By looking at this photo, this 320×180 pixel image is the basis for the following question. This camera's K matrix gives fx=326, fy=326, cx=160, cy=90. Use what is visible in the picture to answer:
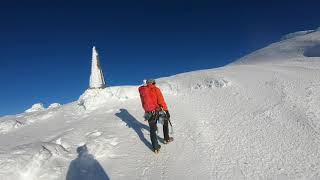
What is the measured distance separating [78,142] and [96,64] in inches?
649

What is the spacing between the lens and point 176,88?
1770 cm

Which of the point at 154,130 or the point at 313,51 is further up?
the point at 313,51

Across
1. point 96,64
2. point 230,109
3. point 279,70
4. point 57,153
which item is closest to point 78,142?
point 57,153

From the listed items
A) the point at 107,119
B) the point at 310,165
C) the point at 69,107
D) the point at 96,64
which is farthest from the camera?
the point at 96,64

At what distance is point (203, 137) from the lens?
10586 mm

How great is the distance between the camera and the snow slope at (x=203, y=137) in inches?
334

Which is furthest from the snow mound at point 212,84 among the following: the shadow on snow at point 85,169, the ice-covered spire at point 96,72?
the ice-covered spire at point 96,72

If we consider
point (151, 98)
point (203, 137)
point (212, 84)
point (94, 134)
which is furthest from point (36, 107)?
point (203, 137)

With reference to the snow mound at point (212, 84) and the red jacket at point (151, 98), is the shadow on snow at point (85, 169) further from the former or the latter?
the snow mound at point (212, 84)

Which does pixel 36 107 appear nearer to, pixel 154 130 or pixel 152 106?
pixel 152 106

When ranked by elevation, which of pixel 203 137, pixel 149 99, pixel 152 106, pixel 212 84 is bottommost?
pixel 203 137

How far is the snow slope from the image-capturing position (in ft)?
27.9

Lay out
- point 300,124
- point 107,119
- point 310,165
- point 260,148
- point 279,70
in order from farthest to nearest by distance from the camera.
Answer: point 279,70 → point 107,119 → point 300,124 → point 260,148 → point 310,165

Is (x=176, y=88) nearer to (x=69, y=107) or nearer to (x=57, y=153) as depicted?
(x=69, y=107)
